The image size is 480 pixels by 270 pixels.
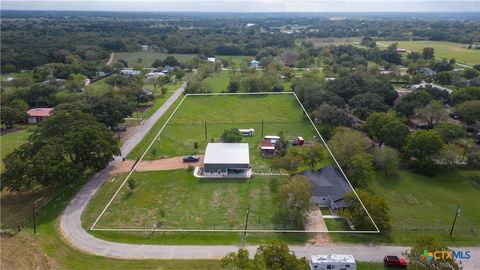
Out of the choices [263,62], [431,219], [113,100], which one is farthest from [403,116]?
[263,62]

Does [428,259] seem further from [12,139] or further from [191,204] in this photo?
[12,139]

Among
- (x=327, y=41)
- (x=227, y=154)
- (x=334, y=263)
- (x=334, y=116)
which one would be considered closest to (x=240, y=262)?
(x=334, y=263)

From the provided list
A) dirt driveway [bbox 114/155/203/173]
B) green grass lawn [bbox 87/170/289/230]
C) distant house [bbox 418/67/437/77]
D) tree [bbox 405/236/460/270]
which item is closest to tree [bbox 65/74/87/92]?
dirt driveway [bbox 114/155/203/173]

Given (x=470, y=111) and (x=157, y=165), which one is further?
(x=470, y=111)

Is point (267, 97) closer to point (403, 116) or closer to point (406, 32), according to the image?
point (403, 116)

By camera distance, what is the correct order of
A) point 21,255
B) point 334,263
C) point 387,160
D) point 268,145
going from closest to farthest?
point 334,263, point 21,255, point 387,160, point 268,145

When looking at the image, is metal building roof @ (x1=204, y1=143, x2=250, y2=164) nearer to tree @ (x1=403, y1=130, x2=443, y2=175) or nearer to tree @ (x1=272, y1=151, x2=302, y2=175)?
tree @ (x1=272, y1=151, x2=302, y2=175)

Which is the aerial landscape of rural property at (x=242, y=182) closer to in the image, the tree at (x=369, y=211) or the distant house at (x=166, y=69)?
the tree at (x=369, y=211)
